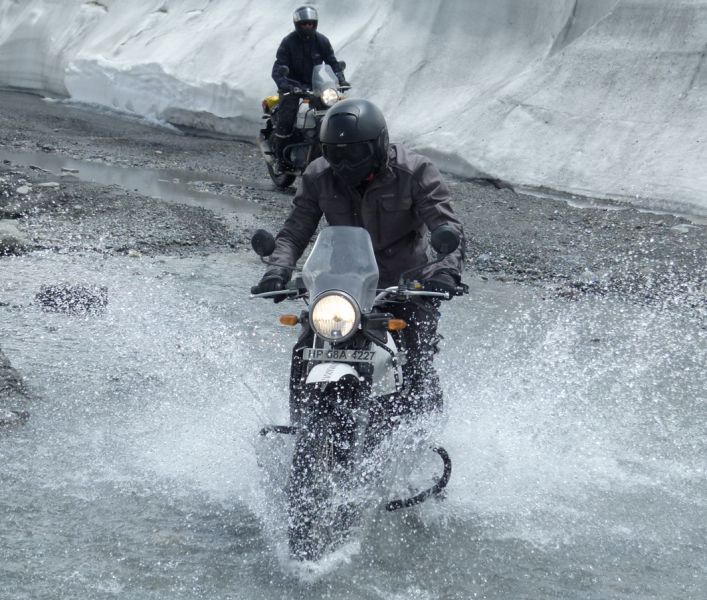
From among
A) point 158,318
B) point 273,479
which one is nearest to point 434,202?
point 273,479

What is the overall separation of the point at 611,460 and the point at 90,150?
12.2 metres

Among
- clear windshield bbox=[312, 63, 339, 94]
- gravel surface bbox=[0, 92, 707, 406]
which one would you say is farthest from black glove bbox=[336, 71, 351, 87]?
gravel surface bbox=[0, 92, 707, 406]

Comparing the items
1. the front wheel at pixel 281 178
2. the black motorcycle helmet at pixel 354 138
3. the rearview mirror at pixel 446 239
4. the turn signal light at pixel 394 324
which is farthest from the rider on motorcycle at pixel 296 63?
the turn signal light at pixel 394 324

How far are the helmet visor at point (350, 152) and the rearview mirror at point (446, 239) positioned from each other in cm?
47

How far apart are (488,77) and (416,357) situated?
12.4 meters

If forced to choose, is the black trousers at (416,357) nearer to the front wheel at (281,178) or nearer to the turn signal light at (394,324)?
the turn signal light at (394,324)

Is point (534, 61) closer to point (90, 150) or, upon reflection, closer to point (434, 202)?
point (90, 150)

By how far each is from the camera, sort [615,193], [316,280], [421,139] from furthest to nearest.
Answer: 1. [421,139]
2. [615,193]
3. [316,280]

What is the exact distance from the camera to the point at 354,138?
420 centimetres

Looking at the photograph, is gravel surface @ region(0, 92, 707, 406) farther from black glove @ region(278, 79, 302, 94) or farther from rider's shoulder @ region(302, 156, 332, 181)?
rider's shoulder @ region(302, 156, 332, 181)

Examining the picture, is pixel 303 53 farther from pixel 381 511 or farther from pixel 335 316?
pixel 335 316

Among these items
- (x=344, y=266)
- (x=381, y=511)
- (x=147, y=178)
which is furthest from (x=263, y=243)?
(x=147, y=178)

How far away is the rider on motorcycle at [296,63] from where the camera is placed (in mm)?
13062

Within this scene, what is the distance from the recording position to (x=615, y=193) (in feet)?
40.4
